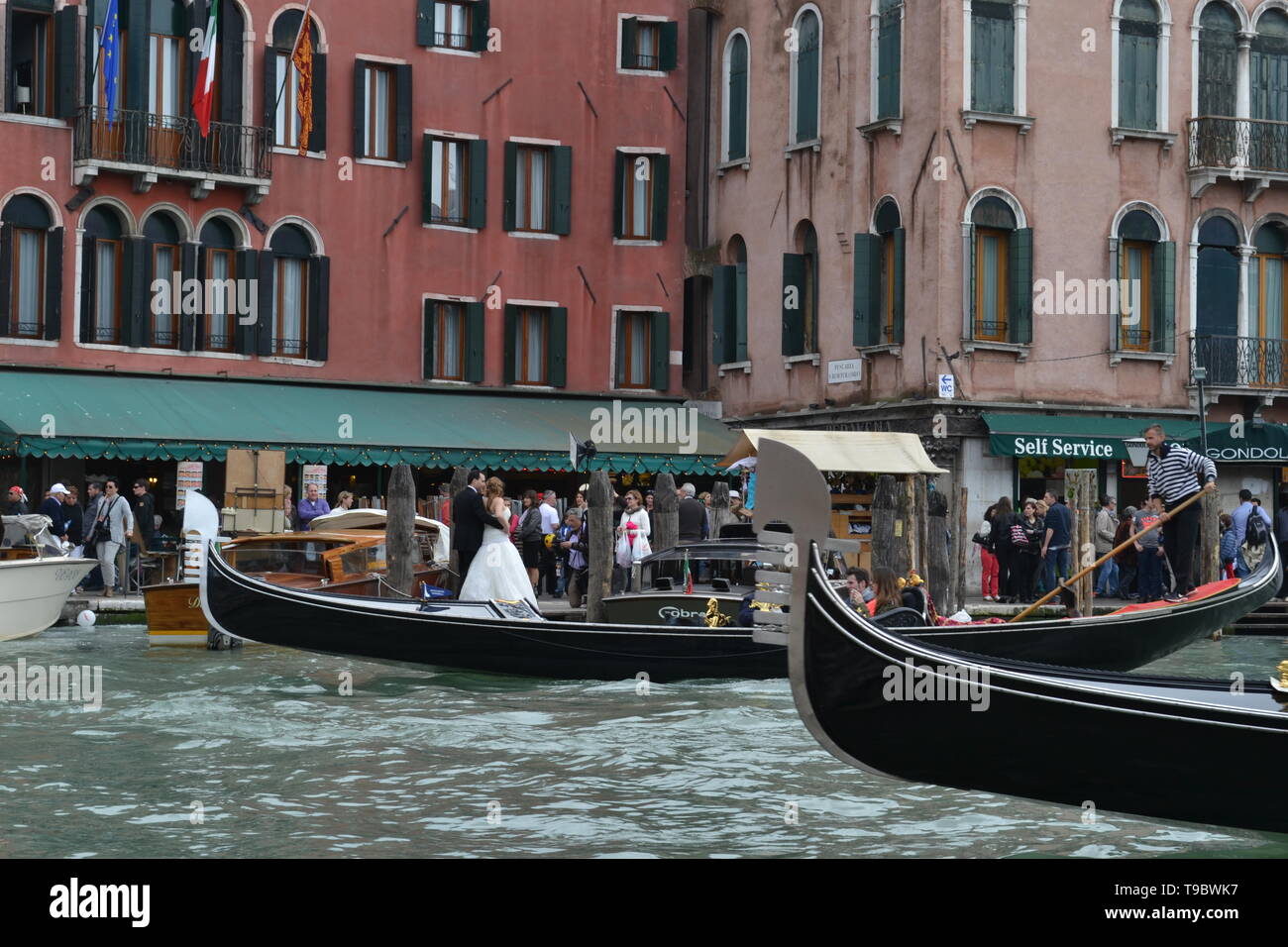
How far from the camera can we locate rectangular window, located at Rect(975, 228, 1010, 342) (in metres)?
24.3

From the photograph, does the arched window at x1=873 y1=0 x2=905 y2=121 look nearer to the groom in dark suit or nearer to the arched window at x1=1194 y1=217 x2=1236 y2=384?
the arched window at x1=1194 y1=217 x2=1236 y2=384

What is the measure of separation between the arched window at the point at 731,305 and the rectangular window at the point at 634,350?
103 centimetres

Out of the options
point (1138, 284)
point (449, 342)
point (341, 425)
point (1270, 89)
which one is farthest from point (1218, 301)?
point (341, 425)

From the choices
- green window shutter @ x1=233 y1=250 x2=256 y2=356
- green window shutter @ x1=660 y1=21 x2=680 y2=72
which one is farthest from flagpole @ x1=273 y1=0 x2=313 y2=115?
green window shutter @ x1=660 y1=21 x2=680 y2=72

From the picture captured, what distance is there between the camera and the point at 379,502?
2380cm

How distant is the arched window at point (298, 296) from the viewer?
2594cm

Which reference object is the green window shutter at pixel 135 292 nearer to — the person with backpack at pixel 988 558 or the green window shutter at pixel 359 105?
the green window shutter at pixel 359 105

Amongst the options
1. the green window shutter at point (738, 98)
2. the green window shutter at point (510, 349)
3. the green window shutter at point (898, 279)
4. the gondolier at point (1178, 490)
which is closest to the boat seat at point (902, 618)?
the gondolier at point (1178, 490)

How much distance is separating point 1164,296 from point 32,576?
14.1 m

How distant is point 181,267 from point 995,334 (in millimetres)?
10208

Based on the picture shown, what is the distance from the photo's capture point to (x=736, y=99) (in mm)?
27922

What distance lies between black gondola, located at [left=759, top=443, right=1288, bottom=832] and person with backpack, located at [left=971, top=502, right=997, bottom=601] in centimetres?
1399
